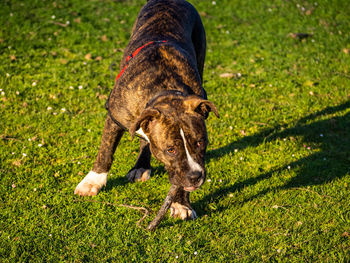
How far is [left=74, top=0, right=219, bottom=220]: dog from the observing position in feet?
12.6

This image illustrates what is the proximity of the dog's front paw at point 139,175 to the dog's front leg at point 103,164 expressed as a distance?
359 mm

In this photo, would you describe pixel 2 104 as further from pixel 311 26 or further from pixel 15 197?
pixel 311 26

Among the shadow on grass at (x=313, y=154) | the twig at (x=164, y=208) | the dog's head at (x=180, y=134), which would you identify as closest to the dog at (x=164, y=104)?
the dog's head at (x=180, y=134)

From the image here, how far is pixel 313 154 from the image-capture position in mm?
6031

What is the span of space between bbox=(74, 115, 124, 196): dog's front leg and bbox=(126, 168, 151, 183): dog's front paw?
1.18ft

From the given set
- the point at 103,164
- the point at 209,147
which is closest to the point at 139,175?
the point at 103,164

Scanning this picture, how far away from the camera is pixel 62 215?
4.50 metres

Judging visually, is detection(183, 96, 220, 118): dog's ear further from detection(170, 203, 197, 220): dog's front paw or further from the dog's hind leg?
the dog's hind leg

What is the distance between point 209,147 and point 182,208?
1.67m

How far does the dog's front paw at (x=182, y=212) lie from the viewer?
455 centimetres

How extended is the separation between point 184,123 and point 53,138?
9.80 feet

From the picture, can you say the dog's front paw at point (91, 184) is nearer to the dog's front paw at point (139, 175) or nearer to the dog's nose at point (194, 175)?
the dog's front paw at point (139, 175)

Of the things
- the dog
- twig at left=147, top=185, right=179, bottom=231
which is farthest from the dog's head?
twig at left=147, top=185, right=179, bottom=231

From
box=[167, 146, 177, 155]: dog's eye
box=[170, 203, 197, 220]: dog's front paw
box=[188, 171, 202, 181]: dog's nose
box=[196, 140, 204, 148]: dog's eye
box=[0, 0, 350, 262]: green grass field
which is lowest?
box=[0, 0, 350, 262]: green grass field
